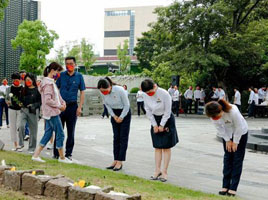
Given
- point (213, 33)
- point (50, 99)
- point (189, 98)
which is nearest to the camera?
point (50, 99)

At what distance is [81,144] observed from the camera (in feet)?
36.2

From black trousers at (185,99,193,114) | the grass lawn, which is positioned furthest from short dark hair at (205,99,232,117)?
black trousers at (185,99,193,114)

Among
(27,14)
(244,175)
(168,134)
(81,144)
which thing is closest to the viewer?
(168,134)

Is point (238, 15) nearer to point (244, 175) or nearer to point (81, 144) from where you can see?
point (81, 144)

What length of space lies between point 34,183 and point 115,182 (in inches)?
48.3

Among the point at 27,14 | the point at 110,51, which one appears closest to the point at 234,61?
the point at 27,14

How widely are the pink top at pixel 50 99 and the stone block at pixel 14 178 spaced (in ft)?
7.14

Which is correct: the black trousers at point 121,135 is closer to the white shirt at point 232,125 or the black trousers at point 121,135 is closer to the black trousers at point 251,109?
the white shirt at point 232,125

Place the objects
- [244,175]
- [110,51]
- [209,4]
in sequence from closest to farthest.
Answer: [244,175] → [209,4] → [110,51]

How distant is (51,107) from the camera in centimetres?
761

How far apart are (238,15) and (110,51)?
69.7m

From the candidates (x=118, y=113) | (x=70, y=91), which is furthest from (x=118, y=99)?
(x=70, y=91)

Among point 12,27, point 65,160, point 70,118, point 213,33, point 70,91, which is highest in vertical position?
point 12,27

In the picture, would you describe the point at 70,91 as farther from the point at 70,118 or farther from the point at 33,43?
the point at 33,43
